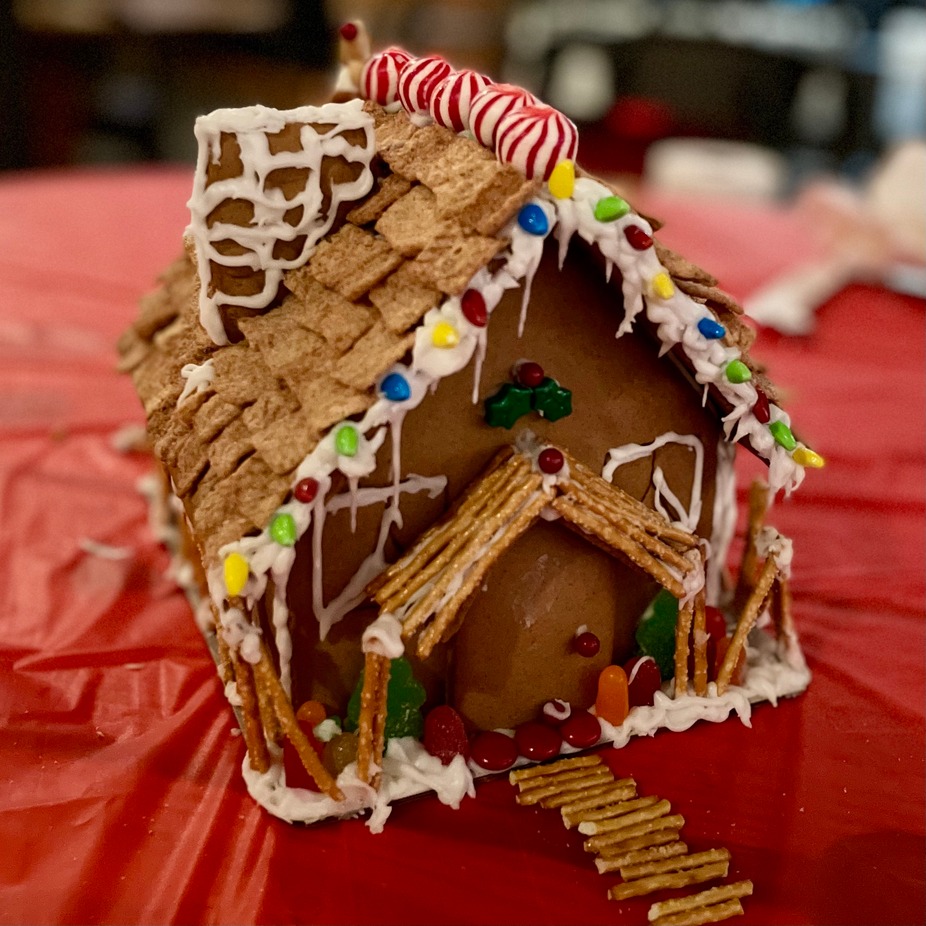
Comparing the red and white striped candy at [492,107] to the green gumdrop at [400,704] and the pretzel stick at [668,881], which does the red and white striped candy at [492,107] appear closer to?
the green gumdrop at [400,704]

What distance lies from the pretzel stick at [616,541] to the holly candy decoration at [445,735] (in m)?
0.34

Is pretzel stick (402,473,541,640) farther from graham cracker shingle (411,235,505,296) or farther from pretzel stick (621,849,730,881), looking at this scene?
pretzel stick (621,849,730,881)

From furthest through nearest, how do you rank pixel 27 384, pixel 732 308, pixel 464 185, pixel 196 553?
pixel 27 384, pixel 196 553, pixel 732 308, pixel 464 185

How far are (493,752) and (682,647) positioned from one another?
33cm

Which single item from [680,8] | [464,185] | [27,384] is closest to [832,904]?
[464,185]

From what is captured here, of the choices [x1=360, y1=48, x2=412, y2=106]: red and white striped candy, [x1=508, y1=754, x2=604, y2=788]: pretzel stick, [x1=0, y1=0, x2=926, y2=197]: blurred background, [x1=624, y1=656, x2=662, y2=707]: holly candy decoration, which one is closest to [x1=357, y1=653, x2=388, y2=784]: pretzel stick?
[x1=508, y1=754, x2=604, y2=788]: pretzel stick

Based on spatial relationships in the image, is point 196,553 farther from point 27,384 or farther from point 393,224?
point 27,384

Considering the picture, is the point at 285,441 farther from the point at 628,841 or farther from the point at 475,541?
the point at 628,841

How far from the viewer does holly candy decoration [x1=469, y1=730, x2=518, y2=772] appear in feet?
4.91

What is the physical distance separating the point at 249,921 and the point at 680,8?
7185 mm

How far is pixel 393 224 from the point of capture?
135 centimetres

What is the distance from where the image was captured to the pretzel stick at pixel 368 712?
4.40 ft

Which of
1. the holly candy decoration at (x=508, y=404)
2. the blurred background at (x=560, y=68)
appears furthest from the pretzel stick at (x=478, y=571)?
the blurred background at (x=560, y=68)

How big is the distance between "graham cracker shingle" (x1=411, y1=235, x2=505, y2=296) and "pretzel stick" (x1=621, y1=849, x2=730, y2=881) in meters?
0.79
